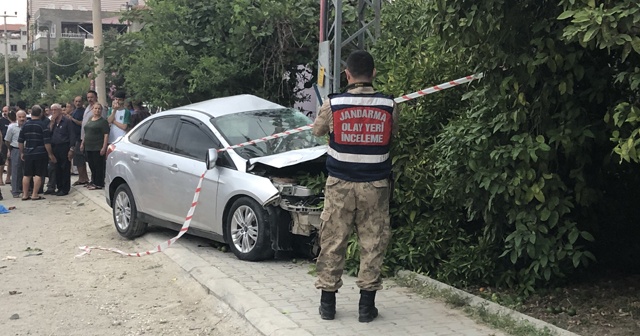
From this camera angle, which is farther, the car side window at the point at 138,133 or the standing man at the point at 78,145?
the standing man at the point at 78,145

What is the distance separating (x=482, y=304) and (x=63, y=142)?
1131cm

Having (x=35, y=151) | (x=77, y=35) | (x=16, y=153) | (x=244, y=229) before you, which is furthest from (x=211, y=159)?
(x=77, y=35)

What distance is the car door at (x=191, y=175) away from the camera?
8086mm

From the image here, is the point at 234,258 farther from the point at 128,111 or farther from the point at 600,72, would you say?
the point at 128,111

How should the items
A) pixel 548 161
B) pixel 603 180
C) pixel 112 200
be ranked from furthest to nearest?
pixel 112 200
pixel 603 180
pixel 548 161

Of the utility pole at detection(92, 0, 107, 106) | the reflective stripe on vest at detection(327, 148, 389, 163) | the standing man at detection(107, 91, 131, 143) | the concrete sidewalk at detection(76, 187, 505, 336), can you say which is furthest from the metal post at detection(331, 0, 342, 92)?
the utility pole at detection(92, 0, 107, 106)

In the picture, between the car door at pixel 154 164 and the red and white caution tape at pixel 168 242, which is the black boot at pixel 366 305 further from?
the car door at pixel 154 164

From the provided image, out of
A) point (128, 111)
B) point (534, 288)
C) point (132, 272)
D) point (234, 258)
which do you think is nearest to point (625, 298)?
point (534, 288)

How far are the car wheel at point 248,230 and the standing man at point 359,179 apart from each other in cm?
202

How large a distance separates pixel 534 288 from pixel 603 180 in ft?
3.52

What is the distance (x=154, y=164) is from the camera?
889 cm

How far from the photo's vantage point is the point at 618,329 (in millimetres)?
5270

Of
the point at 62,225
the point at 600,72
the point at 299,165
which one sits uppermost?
the point at 600,72

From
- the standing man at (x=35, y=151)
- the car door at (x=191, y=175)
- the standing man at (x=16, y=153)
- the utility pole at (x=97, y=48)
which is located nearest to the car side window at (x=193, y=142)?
the car door at (x=191, y=175)
